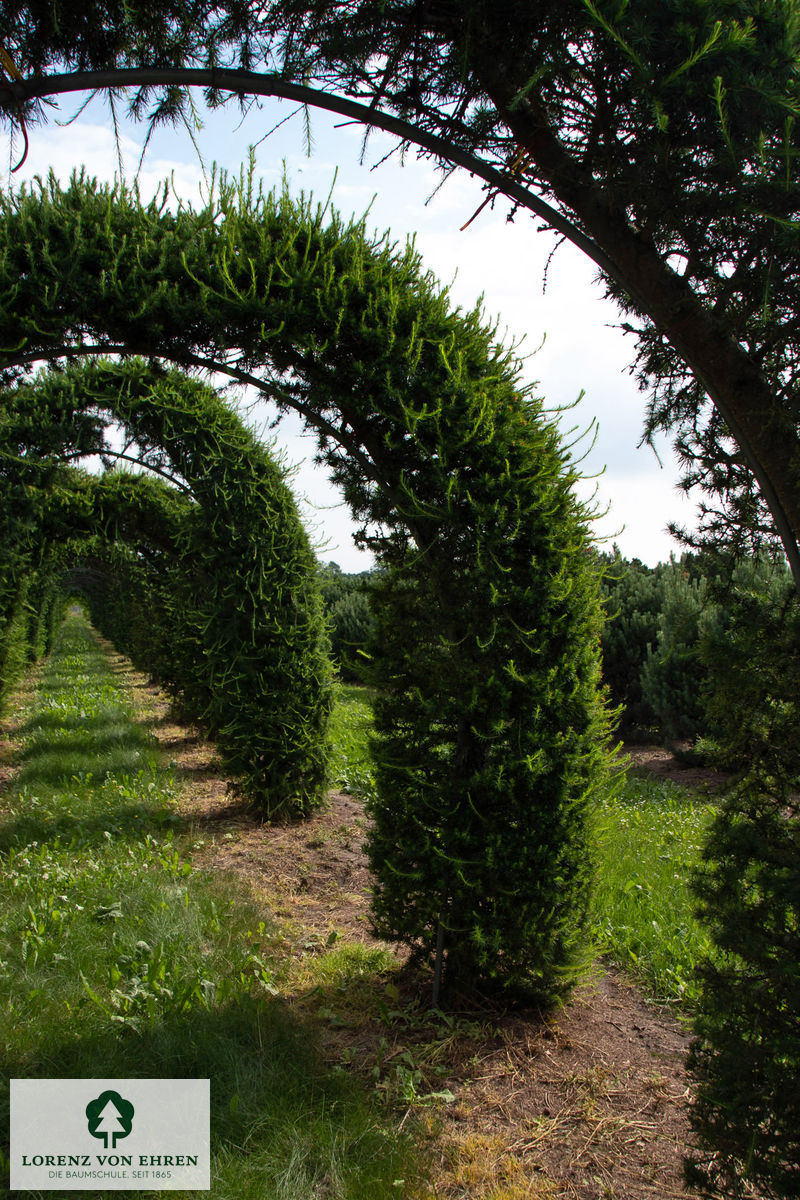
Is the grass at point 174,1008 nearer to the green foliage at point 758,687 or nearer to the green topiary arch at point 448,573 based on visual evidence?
the green topiary arch at point 448,573

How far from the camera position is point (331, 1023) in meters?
3.11

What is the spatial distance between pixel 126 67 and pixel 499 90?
1069 millimetres

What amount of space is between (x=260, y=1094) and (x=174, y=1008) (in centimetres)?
62

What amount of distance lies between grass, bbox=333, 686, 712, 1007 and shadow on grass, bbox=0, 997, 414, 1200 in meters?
1.14

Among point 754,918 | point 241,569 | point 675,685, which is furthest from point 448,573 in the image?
point 675,685

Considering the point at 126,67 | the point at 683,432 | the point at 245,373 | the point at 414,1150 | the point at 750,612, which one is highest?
the point at 126,67

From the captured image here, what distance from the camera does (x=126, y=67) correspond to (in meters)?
2.06

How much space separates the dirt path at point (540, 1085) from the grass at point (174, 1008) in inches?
8.0

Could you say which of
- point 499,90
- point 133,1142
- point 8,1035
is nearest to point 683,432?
point 499,90

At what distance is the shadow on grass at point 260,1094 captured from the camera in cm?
213

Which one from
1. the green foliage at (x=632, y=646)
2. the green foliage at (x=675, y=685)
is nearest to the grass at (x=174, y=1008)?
the green foliage at (x=675, y=685)

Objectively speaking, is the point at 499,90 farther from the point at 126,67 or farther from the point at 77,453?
the point at 77,453

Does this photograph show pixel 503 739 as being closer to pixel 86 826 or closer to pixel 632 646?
pixel 86 826

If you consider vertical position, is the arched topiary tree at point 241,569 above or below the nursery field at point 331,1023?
above
